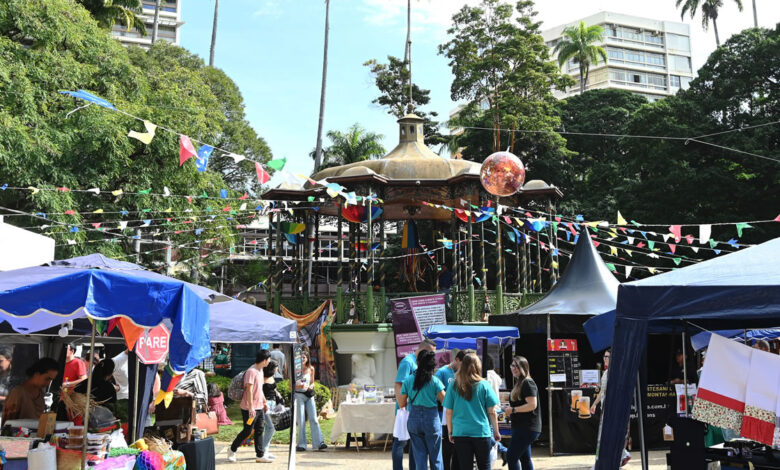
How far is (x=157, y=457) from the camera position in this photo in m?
7.64

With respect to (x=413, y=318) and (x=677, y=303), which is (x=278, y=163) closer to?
(x=413, y=318)

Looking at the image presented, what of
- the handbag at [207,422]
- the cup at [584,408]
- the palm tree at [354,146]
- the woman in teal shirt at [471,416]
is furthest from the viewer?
the palm tree at [354,146]

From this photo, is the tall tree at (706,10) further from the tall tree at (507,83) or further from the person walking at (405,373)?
the person walking at (405,373)

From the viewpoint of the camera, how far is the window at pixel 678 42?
79.8 m

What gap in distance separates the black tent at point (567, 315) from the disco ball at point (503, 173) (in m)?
2.36

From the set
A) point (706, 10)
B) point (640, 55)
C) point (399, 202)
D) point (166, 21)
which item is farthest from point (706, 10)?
point (166, 21)

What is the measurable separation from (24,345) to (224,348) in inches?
927

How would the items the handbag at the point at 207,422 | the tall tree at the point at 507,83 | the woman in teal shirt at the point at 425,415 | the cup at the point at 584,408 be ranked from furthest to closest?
the tall tree at the point at 507,83 → the cup at the point at 584,408 → the handbag at the point at 207,422 → the woman in teal shirt at the point at 425,415

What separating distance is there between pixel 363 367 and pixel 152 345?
39.4 ft

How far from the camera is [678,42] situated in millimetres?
80062

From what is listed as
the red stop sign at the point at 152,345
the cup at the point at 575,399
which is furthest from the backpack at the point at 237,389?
the cup at the point at 575,399

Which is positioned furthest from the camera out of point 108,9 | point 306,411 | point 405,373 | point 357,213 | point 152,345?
point 108,9

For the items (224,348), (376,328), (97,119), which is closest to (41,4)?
(97,119)

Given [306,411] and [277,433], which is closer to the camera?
[306,411]
